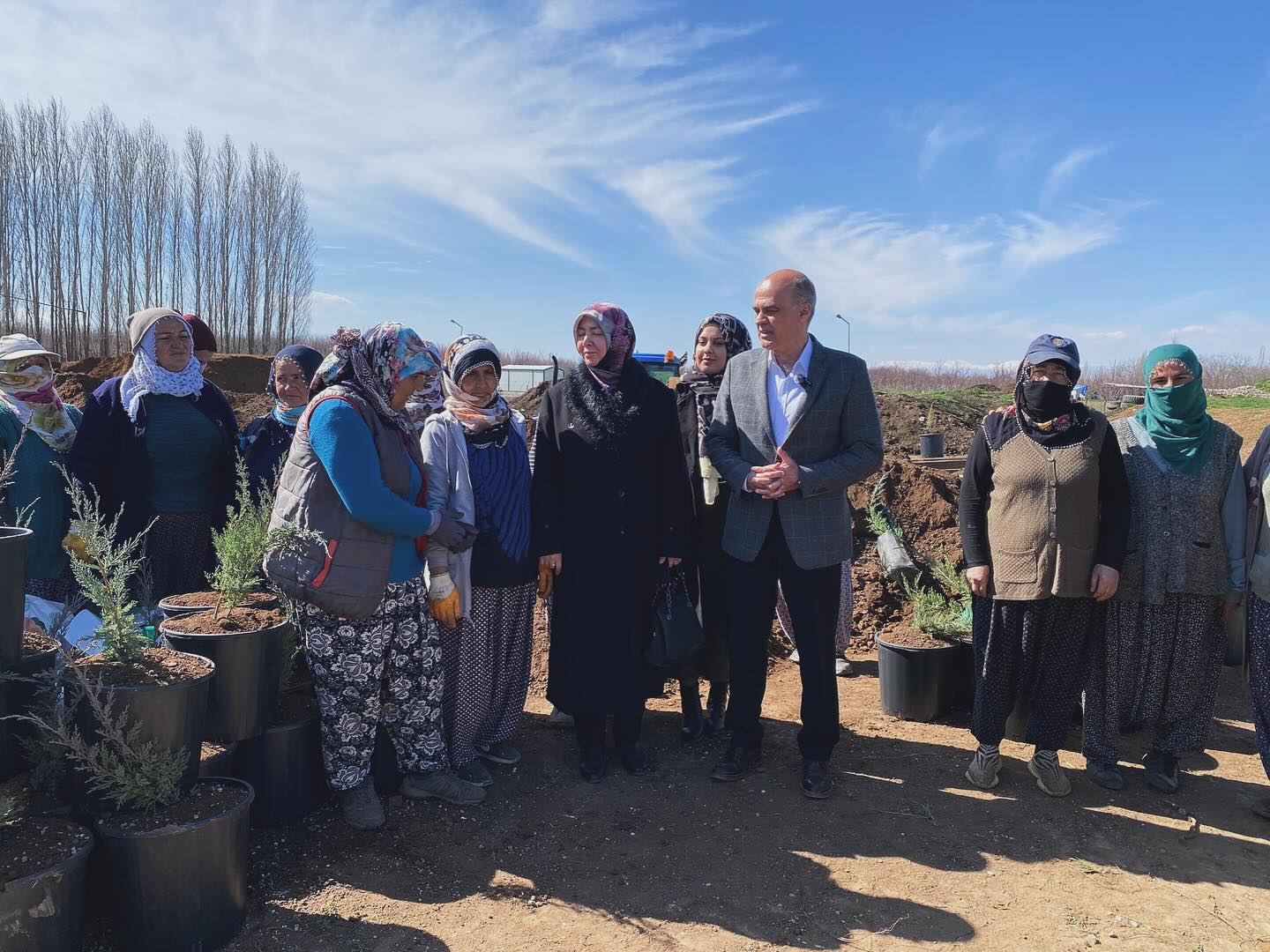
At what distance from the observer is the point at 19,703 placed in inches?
97.3

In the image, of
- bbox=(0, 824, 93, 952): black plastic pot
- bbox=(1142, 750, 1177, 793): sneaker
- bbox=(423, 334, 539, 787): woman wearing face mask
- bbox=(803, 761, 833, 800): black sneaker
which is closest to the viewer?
bbox=(0, 824, 93, 952): black plastic pot

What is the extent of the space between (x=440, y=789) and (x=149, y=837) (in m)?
1.21

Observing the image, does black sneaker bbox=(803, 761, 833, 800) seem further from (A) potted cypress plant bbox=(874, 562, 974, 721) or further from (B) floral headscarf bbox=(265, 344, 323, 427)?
(B) floral headscarf bbox=(265, 344, 323, 427)

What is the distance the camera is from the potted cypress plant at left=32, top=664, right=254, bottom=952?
7.46 feet

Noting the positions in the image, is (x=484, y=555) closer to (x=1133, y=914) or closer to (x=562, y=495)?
(x=562, y=495)

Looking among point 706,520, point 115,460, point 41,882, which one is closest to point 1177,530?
point 706,520

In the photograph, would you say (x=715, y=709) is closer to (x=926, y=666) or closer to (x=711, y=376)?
(x=926, y=666)

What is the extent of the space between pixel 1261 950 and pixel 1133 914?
1.08 feet

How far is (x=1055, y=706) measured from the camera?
3.48 metres

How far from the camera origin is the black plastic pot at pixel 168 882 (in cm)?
227

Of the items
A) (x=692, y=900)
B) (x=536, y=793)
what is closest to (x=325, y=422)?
(x=536, y=793)

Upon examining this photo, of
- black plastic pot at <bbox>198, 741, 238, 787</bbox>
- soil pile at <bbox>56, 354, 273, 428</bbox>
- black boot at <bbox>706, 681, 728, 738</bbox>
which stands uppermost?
soil pile at <bbox>56, 354, 273, 428</bbox>

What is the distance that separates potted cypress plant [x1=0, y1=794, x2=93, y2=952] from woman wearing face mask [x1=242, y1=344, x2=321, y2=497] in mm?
1870

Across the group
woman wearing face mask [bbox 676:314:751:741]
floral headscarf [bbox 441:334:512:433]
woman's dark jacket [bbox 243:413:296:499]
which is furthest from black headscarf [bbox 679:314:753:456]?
woman's dark jacket [bbox 243:413:296:499]
